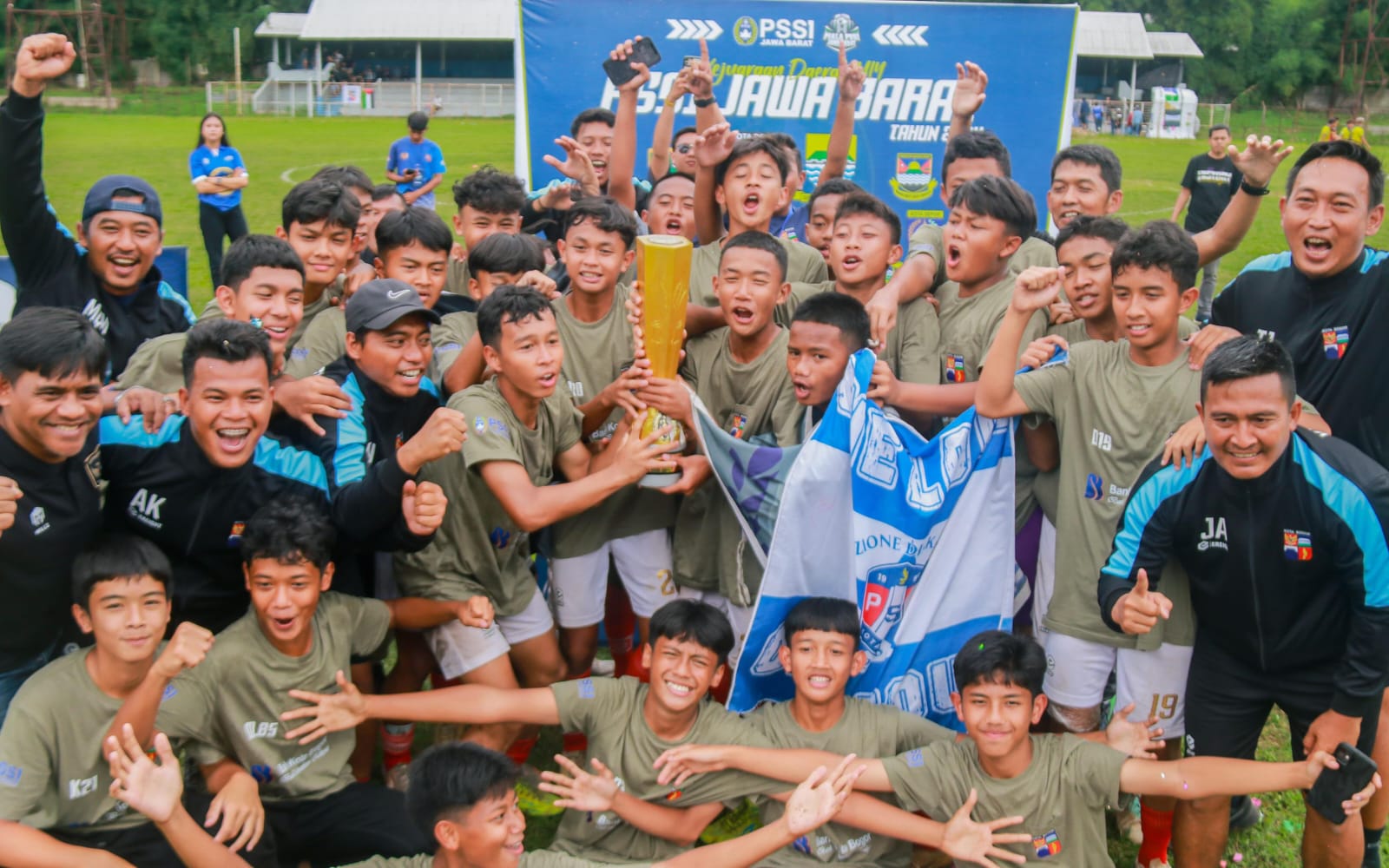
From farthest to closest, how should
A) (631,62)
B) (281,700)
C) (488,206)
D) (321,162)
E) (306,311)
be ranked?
(321,162), (631,62), (488,206), (306,311), (281,700)

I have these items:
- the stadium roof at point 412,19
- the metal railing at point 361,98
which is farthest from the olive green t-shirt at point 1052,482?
the stadium roof at point 412,19

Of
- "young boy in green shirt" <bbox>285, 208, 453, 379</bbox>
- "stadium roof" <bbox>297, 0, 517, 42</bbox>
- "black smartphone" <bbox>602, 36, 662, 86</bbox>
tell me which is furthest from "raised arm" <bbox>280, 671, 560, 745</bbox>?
→ "stadium roof" <bbox>297, 0, 517, 42</bbox>

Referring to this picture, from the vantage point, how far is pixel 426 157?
61.1ft

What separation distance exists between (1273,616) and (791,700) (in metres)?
1.74

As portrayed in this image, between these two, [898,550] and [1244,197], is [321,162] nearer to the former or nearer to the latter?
[1244,197]

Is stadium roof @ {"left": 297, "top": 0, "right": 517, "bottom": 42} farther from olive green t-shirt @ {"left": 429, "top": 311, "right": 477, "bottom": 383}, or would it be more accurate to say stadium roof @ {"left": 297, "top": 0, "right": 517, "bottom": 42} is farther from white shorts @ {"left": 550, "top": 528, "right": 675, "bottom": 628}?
white shorts @ {"left": 550, "top": 528, "right": 675, "bottom": 628}

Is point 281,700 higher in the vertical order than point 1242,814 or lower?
higher

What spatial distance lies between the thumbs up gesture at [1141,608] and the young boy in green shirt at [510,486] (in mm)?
1760

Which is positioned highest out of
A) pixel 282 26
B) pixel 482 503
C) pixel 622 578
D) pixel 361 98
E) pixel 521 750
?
pixel 282 26

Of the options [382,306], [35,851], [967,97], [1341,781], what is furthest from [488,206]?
[1341,781]

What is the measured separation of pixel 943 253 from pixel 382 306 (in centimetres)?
262

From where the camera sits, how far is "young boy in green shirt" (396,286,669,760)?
4.69 m

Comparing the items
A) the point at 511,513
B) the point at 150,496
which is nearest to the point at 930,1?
the point at 511,513

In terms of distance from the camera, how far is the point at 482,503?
497 cm
